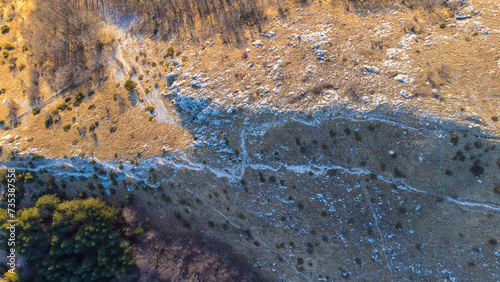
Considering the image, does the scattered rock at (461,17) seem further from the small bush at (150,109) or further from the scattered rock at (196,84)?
the small bush at (150,109)

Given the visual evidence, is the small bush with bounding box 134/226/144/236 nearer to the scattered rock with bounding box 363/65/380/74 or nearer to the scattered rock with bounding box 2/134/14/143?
the scattered rock with bounding box 2/134/14/143

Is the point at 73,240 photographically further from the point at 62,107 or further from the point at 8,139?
the point at 62,107


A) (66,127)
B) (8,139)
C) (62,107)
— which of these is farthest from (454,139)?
(8,139)

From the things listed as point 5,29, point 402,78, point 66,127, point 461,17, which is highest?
point 5,29

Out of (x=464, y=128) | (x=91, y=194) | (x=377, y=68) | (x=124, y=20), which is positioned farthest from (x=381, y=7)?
(x=91, y=194)

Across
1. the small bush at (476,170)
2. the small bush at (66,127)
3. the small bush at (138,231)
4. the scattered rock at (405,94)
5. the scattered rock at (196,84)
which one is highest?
the scattered rock at (196,84)

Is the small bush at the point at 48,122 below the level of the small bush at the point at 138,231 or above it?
above

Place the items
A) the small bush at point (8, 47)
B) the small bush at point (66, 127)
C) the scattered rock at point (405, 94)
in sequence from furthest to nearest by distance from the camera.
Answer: the small bush at point (8, 47) → the small bush at point (66, 127) → the scattered rock at point (405, 94)

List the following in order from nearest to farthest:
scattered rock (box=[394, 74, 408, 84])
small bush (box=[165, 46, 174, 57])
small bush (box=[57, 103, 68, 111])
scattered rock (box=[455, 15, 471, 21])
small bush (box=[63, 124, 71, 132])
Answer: scattered rock (box=[394, 74, 408, 84]), scattered rock (box=[455, 15, 471, 21]), small bush (box=[63, 124, 71, 132]), small bush (box=[165, 46, 174, 57]), small bush (box=[57, 103, 68, 111])

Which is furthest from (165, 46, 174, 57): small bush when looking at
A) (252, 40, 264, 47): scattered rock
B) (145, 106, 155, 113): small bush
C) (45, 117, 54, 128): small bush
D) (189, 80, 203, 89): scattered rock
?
(45, 117, 54, 128): small bush

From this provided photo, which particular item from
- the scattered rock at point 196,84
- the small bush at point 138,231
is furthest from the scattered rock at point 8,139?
the scattered rock at point 196,84

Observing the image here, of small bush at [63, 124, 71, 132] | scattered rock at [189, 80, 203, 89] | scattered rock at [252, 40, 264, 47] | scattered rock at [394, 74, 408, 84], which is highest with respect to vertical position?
scattered rock at [252, 40, 264, 47]
